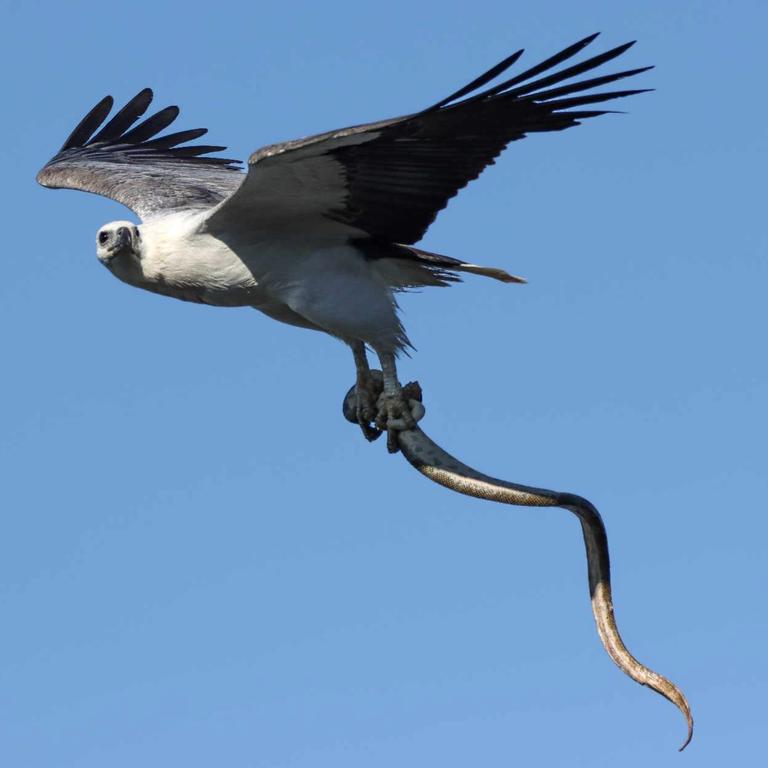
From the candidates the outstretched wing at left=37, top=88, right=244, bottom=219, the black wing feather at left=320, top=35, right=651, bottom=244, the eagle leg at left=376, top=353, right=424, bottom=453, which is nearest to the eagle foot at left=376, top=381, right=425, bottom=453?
the eagle leg at left=376, top=353, right=424, bottom=453

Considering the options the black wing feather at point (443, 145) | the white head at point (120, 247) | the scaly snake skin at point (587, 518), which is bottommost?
the scaly snake skin at point (587, 518)

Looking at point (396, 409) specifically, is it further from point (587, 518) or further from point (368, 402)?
point (587, 518)

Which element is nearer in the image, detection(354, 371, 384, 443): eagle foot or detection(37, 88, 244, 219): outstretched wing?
detection(354, 371, 384, 443): eagle foot

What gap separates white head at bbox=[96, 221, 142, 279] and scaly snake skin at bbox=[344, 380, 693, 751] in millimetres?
2080

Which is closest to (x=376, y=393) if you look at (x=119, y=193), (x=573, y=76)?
(x=573, y=76)

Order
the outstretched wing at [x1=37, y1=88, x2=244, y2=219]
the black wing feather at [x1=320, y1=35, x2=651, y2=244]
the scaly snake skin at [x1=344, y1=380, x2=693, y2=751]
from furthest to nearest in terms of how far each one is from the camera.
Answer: the outstretched wing at [x1=37, y1=88, x2=244, y2=219] → the black wing feather at [x1=320, y1=35, x2=651, y2=244] → the scaly snake skin at [x1=344, y1=380, x2=693, y2=751]

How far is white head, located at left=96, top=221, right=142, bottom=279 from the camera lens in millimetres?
10797

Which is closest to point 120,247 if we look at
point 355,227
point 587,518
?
point 355,227

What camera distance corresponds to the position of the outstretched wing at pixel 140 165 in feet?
41.7

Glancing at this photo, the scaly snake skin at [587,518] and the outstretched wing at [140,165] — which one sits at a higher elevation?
the outstretched wing at [140,165]

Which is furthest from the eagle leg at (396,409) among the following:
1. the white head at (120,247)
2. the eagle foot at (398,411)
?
the white head at (120,247)

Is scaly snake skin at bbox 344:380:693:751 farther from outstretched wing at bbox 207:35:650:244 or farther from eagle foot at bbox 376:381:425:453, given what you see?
outstretched wing at bbox 207:35:650:244

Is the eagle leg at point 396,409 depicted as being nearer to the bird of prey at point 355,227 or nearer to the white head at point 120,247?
Result: the bird of prey at point 355,227

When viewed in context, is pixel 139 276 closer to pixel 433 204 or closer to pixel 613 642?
pixel 433 204
